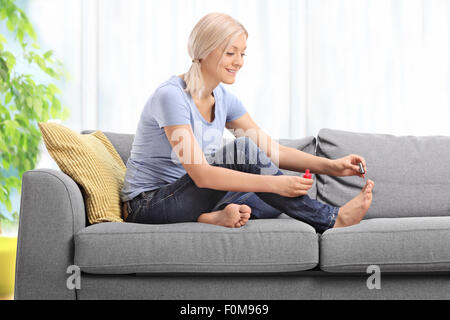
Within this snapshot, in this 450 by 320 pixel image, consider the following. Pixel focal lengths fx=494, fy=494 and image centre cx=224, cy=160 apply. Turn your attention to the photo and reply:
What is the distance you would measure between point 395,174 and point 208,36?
965mm

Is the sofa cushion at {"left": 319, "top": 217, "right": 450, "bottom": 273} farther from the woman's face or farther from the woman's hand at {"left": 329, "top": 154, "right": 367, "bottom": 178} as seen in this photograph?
Result: the woman's face

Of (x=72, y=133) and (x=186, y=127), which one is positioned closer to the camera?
(x=186, y=127)

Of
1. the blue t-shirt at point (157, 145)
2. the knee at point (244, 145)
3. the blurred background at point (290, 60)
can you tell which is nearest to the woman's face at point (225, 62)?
the blue t-shirt at point (157, 145)

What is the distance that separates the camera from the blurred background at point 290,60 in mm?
2889

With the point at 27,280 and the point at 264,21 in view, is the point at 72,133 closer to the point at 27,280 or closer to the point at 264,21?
the point at 27,280

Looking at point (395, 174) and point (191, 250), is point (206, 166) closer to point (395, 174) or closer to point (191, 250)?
point (191, 250)

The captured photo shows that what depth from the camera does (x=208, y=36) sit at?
164cm

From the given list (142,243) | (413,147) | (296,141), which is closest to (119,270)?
(142,243)

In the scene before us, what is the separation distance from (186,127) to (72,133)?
0.42 m

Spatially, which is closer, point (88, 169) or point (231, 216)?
point (231, 216)

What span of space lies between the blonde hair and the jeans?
29 centimetres

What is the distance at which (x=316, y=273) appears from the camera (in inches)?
59.7

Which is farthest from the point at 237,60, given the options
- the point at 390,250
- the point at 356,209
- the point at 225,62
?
the point at 390,250

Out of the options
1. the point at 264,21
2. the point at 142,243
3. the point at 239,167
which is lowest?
the point at 142,243
